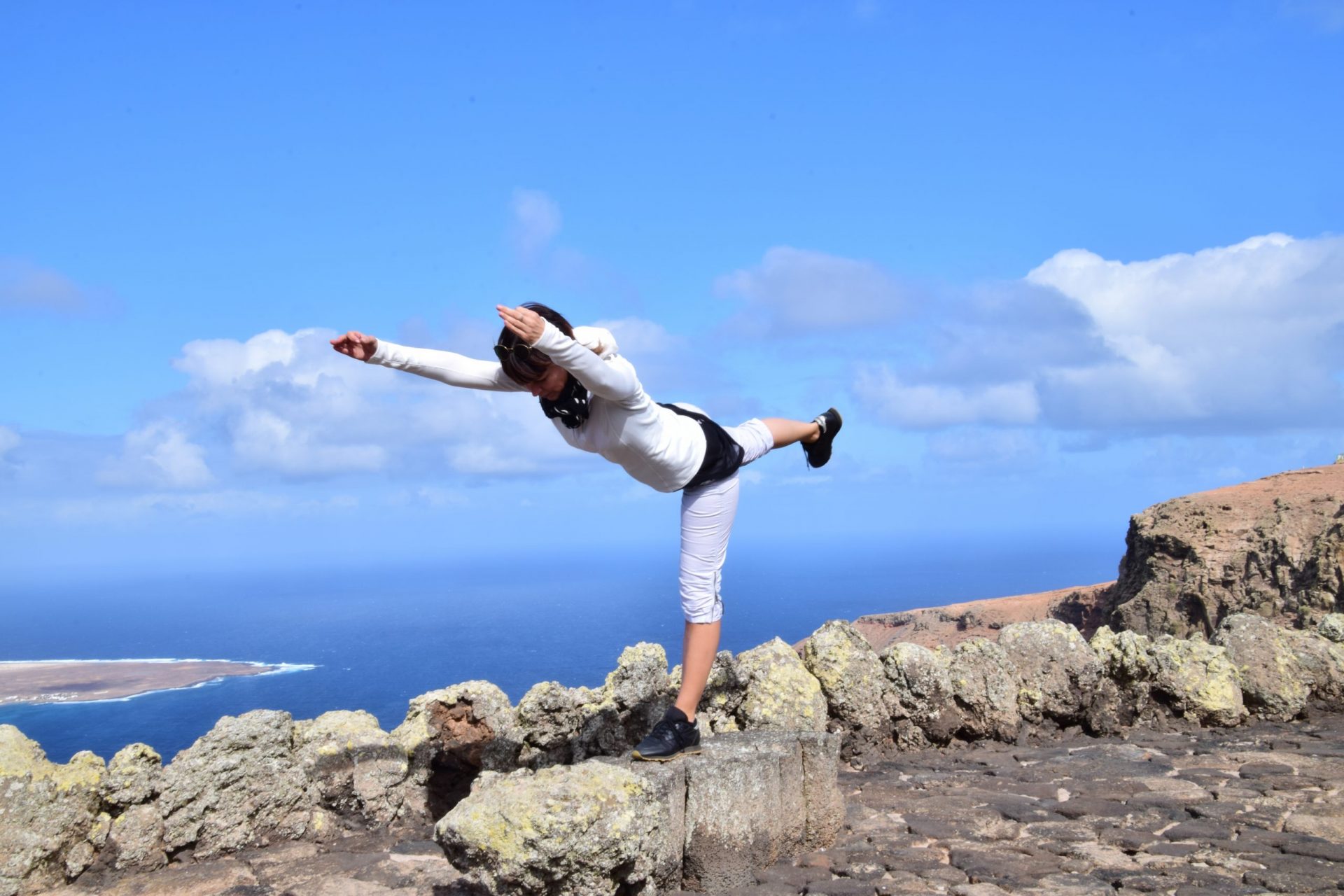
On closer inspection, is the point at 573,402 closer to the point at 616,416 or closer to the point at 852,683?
the point at 616,416

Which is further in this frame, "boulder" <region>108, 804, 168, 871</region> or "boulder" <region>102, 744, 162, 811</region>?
"boulder" <region>102, 744, 162, 811</region>

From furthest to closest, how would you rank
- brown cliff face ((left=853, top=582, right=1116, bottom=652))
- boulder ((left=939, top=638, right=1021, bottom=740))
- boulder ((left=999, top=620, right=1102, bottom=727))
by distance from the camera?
1. brown cliff face ((left=853, top=582, right=1116, bottom=652))
2. boulder ((left=999, top=620, right=1102, bottom=727))
3. boulder ((left=939, top=638, right=1021, bottom=740))

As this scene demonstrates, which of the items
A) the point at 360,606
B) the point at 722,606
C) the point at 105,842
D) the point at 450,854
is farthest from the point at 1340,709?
the point at 360,606

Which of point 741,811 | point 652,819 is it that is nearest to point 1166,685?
point 741,811

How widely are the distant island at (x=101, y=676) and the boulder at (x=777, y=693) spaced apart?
2869cm

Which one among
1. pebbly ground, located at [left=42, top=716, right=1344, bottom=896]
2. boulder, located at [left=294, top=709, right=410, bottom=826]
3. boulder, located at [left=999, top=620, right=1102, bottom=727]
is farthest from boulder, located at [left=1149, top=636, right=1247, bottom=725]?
boulder, located at [left=294, top=709, right=410, bottom=826]

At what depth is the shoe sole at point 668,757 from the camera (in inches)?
181

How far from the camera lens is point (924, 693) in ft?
23.1

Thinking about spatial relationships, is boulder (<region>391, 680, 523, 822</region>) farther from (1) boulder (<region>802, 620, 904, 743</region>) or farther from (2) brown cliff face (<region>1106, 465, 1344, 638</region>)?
(2) brown cliff face (<region>1106, 465, 1344, 638</region>)

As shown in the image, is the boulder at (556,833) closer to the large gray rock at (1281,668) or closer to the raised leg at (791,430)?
the raised leg at (791,430)

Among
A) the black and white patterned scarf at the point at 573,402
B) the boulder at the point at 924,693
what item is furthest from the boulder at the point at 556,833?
the boulder at the point at 924,693

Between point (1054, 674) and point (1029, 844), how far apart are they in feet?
9.12

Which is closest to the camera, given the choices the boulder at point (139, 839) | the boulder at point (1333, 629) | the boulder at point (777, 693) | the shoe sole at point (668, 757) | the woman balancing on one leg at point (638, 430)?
the woman balancing on one leg at point (638, 430)

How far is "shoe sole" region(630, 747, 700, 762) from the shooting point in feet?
15.1
